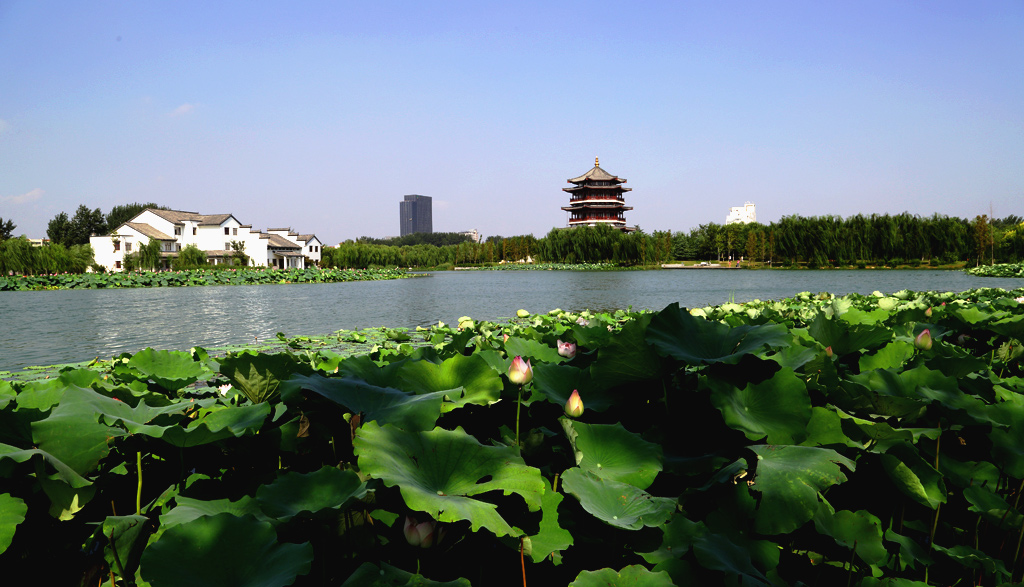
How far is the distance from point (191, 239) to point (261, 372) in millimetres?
46885

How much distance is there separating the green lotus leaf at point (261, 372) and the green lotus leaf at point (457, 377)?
242 millimetres

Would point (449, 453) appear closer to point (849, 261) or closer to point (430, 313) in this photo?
point (430, 313)

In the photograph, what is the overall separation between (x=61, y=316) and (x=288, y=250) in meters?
39.9

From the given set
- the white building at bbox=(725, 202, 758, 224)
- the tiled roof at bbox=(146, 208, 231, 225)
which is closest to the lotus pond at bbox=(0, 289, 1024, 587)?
the tiled roof at bbox=(146, 208, 231, 225)

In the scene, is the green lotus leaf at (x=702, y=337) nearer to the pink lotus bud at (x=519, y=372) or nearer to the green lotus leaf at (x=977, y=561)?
the pink lotus bud at (x=519, y=372)

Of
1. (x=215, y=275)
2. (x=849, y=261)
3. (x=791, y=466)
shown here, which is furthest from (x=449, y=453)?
(x=849, y=261)

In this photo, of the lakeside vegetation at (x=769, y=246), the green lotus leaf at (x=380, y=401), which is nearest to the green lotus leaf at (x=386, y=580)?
the green lotus leaf at (x=380, y=401)

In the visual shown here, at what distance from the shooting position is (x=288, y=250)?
46.7 meters

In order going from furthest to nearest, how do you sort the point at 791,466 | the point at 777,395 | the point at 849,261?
the point at 849,261
the point at 777,395
the point at 791,466

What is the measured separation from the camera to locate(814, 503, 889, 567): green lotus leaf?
2.90ft


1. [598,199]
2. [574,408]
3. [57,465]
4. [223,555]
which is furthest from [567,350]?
[598,199]

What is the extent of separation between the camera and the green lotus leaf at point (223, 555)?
630mm

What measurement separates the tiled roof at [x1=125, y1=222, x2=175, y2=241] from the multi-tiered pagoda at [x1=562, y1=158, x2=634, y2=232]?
36.0 meters

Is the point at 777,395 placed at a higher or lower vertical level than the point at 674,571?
higher
